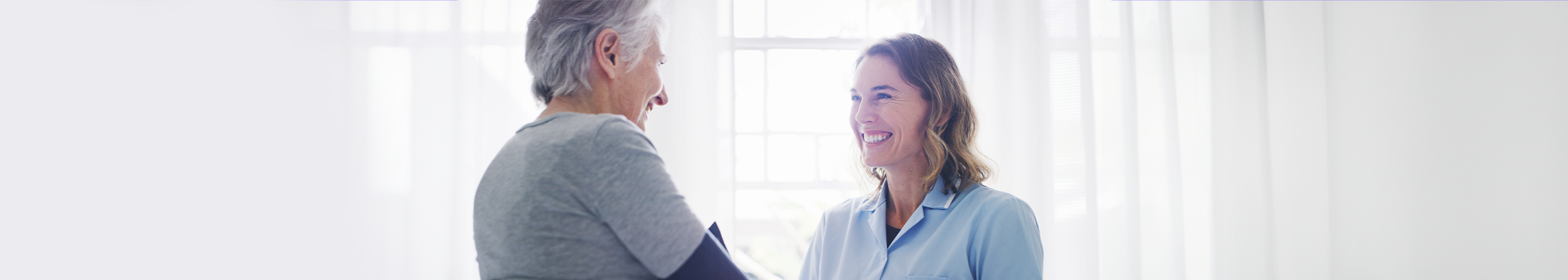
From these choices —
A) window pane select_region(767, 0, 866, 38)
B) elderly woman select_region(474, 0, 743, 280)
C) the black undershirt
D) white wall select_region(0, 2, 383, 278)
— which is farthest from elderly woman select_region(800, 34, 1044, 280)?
white wall select_region(0, 2, 383, 278)

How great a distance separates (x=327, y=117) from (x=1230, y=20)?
272 centimetres

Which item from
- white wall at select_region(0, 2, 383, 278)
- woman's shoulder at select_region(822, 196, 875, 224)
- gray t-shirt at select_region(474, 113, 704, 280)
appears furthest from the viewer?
white wall at select_region(0, 2, 383, 278)

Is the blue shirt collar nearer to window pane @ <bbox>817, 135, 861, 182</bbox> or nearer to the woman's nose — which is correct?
the woman's nose

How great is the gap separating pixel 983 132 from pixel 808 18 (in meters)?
0.69

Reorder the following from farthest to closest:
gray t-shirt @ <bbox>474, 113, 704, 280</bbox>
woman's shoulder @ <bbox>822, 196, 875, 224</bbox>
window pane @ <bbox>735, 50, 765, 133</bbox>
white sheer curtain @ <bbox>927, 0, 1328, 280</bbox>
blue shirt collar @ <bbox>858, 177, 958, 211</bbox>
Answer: window pane @ <bbox>735, 50, 765, 133</bbox>
white sheer curtain @ <bbox>927, 0, 1328, 280</bbox>
woman's shoulder @ <bbox>822, 196, 875, 224</bbox>
blue shirt collar @ <bbox>858, 177, 958, 211</bbox>
gray t-shirt @ <bbox>474, 113, 704, 280</bbox>

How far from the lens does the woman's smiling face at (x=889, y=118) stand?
3.96 feet

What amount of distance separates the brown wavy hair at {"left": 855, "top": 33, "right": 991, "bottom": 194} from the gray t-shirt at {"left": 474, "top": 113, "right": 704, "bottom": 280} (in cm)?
67

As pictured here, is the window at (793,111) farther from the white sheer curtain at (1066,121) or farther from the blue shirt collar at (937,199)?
the blue shirt collar at (937,199)

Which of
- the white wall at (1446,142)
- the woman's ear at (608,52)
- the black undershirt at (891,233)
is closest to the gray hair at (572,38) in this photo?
the woman's ear at (608,52)

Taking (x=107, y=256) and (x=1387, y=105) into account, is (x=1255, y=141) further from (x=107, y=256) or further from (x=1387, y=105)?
(x=107, y=256)

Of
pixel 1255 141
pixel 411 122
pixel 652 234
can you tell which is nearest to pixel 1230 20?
pixel 1255 141

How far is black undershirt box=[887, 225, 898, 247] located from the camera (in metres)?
1.25

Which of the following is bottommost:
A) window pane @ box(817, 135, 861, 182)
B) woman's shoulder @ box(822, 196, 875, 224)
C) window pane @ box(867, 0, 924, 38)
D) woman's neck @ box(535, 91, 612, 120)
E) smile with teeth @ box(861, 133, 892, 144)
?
woman's shoulder @ box(822, 196, 875, 224)

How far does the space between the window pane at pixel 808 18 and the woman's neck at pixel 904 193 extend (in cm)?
91
